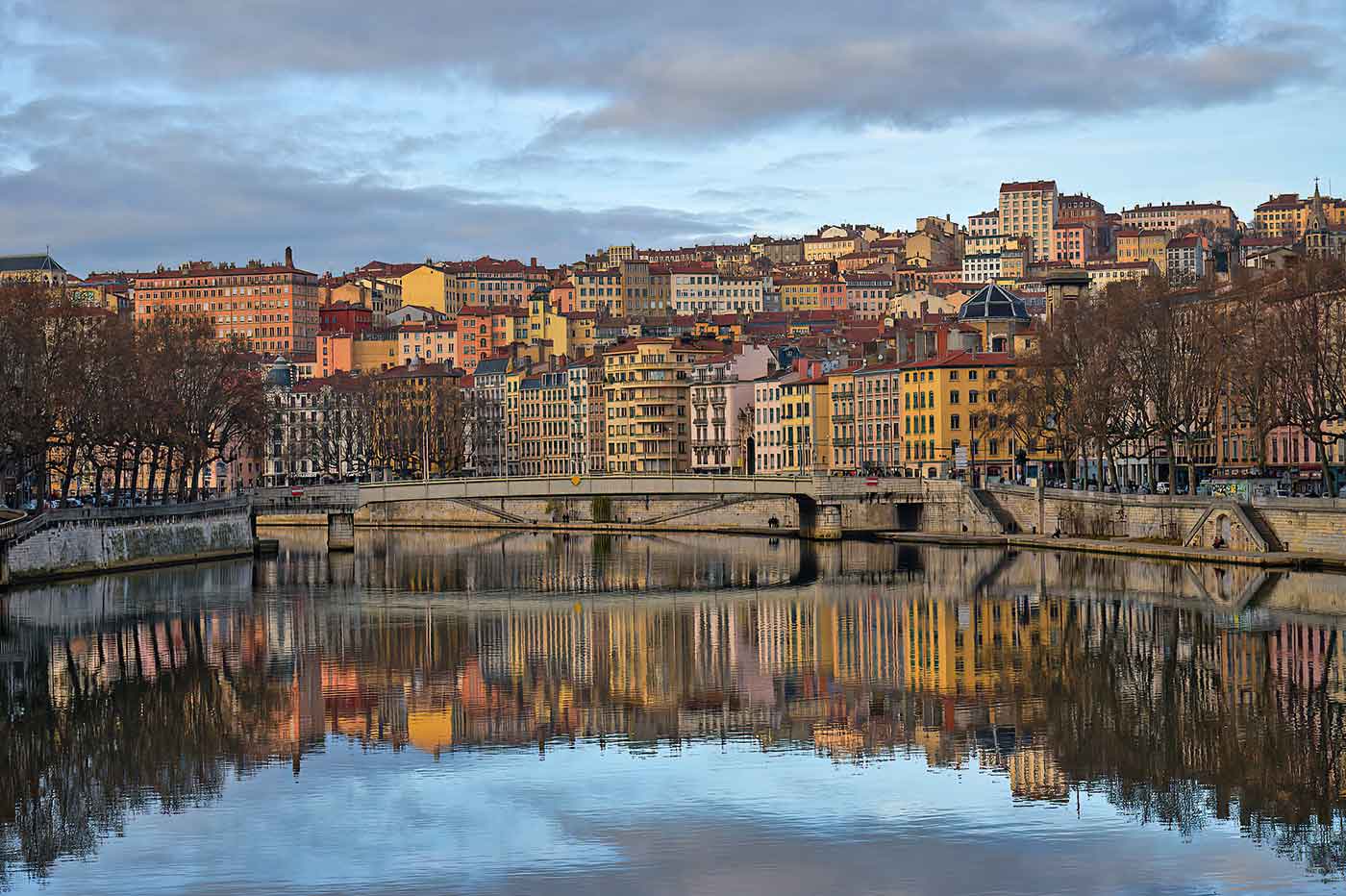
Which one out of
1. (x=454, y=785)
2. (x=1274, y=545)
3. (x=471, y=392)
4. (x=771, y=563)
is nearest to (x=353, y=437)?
(x=471, y=392)

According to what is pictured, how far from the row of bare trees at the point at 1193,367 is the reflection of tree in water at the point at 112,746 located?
43.0 m

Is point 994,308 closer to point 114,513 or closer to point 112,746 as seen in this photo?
point 114,513

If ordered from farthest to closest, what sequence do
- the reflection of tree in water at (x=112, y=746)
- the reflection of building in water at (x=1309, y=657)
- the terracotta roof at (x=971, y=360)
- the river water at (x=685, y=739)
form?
the terracotta roof at (x=971, y=360) → the reflection of building in water at (x=1309, y=657) → the reflection of tree in water at (x=112, y=746) → the river water at (x=685, y=739)

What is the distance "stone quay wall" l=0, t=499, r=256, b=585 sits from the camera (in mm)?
77562

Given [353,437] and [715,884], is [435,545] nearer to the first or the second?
[353,437]

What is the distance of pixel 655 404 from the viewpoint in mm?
158250

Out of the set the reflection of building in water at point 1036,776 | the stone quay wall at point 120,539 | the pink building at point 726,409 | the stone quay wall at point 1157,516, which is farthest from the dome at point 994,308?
the reflection of building in water at point 1036,776

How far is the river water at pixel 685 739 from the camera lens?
104 feet

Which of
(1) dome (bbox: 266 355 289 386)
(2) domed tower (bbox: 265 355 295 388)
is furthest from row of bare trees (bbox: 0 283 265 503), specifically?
(1) dome (bbox: 266 355 289 386)

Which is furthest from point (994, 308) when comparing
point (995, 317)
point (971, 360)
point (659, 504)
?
point (659, 504)

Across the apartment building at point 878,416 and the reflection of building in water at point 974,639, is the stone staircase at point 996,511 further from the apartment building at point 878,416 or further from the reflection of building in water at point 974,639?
the reflection of building in water at point 974,639

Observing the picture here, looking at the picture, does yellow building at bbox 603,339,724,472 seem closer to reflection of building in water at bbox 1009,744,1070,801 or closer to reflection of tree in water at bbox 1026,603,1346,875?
reflection of tree in water at bbox 1026,603,1346,875

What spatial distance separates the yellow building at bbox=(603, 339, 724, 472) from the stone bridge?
31.1 metres

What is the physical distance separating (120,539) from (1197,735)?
5519 cm
